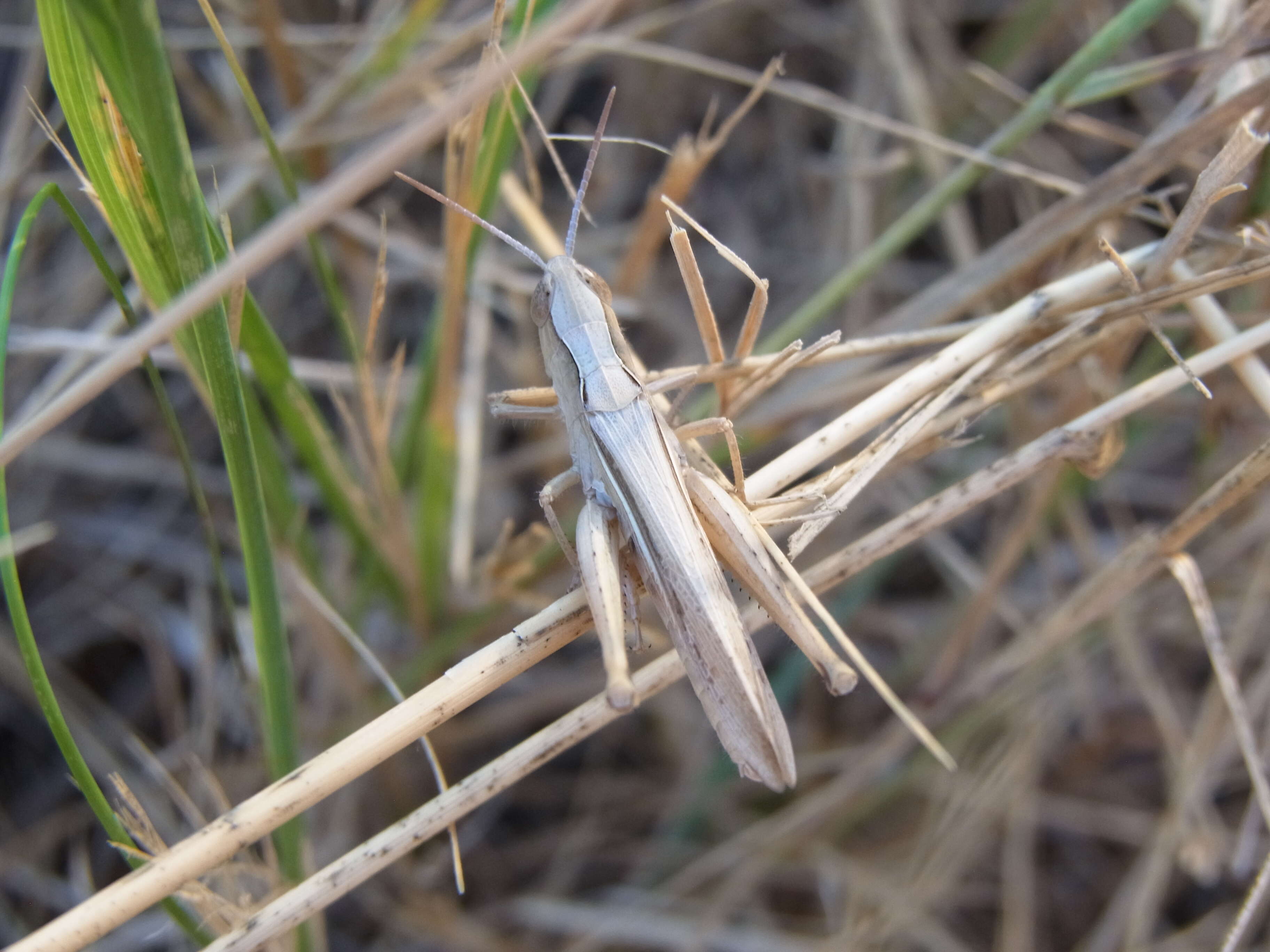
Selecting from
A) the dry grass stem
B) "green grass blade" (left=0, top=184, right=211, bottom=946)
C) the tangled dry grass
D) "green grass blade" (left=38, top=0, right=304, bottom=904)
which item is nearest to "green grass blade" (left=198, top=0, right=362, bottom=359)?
the tangled dry grass

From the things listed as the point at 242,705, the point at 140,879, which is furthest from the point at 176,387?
the point at 140,879

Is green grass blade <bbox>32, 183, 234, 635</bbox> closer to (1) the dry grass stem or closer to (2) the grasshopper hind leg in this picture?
(1) the dry grass stem

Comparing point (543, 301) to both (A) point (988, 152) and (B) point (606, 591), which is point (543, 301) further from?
(A) point (988, 152)

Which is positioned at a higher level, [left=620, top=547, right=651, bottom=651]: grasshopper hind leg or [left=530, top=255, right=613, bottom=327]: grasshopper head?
[left=530, top=255, right=613, bottom=327]: grasshopper head

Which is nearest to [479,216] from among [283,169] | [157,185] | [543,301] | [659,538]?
[543,301]

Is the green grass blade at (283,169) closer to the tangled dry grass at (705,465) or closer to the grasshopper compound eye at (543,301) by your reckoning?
the tangled dry grass at (705,465)

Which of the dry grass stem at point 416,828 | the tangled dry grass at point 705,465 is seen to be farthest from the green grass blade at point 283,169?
the dry grass stem at point 416,828

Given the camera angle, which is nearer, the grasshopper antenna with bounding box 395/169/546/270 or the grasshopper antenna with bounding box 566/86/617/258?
the grasshopper antenna with bounding box 395/169/546/270

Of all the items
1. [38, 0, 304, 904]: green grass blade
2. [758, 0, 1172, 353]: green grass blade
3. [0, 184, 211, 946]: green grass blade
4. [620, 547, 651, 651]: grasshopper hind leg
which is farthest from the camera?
[758, 0, 1172, 353]: green grass blade
